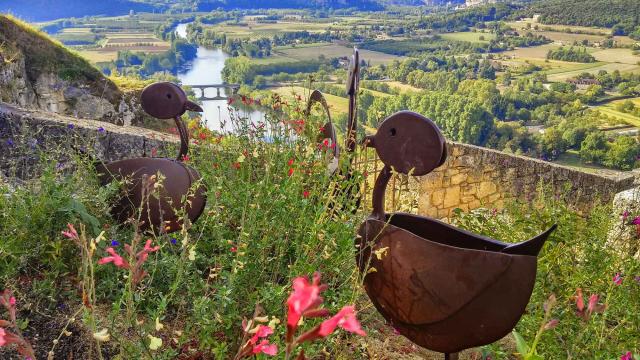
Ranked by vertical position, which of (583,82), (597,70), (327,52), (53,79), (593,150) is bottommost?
(583,82)

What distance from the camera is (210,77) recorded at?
25.5m

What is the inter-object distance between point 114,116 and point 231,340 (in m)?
7.77

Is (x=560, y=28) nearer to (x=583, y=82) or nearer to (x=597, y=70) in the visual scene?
(x=597, y=70)

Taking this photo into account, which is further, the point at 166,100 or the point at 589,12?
the point at 589,12

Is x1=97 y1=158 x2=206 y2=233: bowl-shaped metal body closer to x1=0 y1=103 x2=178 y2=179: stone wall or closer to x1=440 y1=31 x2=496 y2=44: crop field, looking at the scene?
x1=0 y1=103 x2=178 y2=179: stone wall

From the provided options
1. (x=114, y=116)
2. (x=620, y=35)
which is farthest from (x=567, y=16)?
(x=114, y=116)

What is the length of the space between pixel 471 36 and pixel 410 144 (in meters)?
67.5

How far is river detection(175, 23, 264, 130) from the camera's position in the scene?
420 centimetres

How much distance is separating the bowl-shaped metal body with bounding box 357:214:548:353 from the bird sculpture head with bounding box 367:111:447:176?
259mm

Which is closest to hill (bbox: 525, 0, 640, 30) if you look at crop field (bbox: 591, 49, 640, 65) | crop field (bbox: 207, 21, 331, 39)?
crop field (bbox: 591, 49, 640, 65)

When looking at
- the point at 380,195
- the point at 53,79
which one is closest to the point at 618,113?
the point at 53,79

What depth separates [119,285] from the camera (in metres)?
2.45

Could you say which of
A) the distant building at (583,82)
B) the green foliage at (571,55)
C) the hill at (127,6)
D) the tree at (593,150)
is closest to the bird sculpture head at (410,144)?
the tree at (593,150)

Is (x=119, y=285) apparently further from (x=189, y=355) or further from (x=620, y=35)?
(x=620, y=35)
